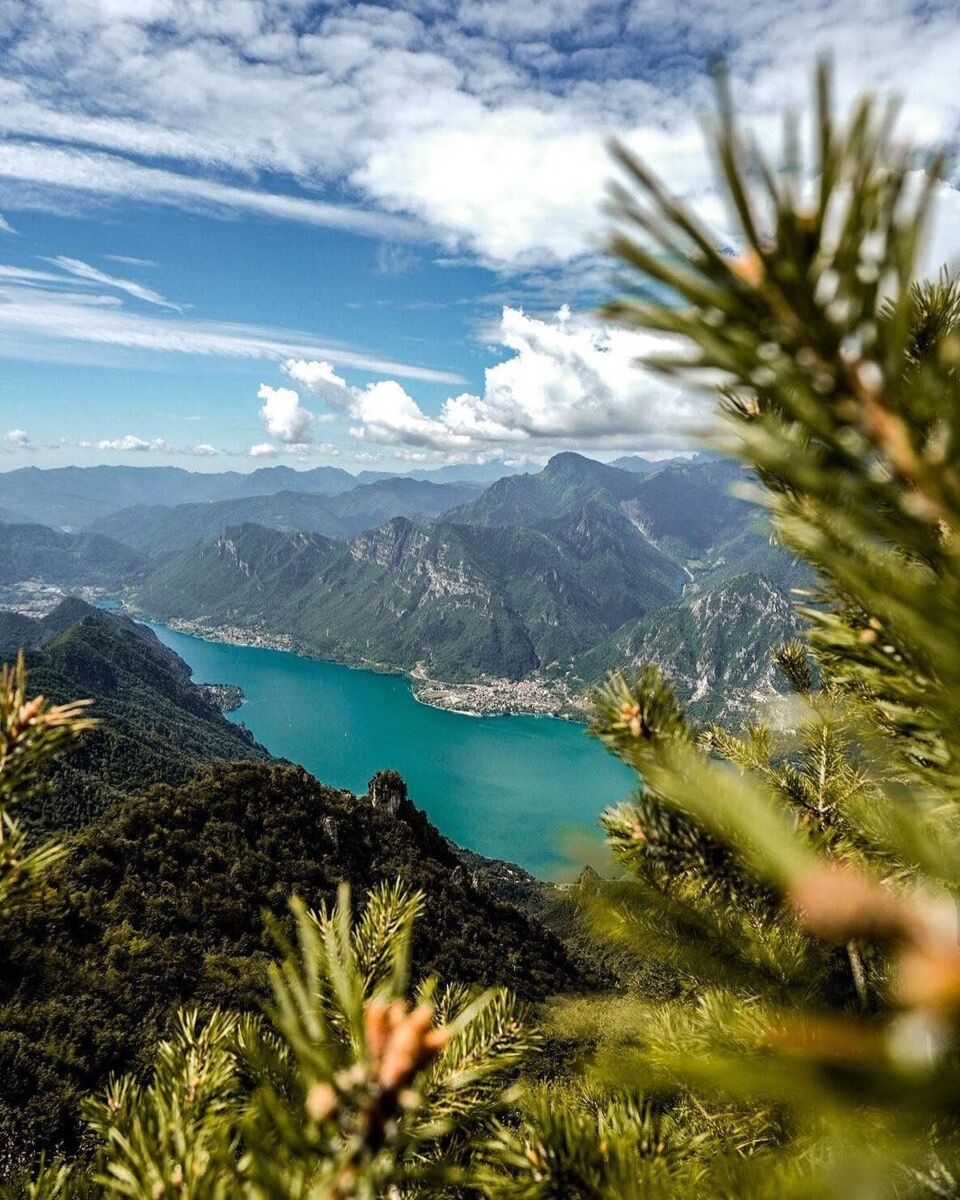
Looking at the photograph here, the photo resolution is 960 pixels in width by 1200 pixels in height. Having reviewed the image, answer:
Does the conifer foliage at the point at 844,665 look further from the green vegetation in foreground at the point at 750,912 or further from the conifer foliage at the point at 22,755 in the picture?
the conifer foliage at the point at 22,755

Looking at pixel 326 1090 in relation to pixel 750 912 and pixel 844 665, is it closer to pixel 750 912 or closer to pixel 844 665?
pixel 750 912

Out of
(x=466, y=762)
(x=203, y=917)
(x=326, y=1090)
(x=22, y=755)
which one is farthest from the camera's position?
(x=466, y=762)

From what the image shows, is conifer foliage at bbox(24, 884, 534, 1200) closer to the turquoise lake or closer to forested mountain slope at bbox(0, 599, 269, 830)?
forested mountain slope at bbox(0, 599, 269, 830)

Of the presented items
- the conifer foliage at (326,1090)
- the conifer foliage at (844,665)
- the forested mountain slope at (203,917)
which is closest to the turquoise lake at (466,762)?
the forested mountain slope at (203,917)

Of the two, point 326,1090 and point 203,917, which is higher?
point 326,1090

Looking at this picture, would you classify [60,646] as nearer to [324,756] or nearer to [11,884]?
[324,756]

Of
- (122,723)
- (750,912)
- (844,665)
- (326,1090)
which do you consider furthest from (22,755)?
(122,723)

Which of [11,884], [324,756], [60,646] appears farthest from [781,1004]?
[60,646]
